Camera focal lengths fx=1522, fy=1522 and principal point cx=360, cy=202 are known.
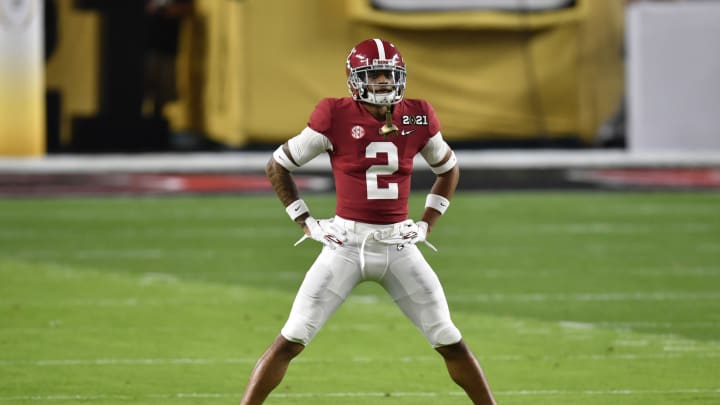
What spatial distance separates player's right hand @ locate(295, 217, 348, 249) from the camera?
623 centimetres

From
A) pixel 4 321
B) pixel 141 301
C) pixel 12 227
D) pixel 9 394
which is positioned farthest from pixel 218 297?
pixel 12 227

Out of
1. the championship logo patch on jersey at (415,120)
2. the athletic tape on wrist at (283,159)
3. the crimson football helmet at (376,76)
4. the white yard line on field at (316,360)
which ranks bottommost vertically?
the white yard line on field at (316,360)

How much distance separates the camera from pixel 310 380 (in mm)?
7891

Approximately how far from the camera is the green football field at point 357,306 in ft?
25.4

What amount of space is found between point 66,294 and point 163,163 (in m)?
10.2

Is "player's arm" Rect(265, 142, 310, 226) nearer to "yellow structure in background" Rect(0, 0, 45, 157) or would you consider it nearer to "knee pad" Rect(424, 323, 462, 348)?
"knee pad" Rect(424, 323, 462, 348)

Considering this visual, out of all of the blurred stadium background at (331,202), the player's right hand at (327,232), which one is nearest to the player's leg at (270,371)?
the player's right hand at (327,232)

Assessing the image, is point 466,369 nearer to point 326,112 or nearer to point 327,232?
point 327,232

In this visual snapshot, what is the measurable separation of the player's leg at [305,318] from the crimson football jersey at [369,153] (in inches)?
9.4

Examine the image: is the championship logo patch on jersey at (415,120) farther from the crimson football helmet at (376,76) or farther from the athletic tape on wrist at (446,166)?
the athletic tape on wrist at (446,166)

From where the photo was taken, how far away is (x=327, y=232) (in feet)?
20.6

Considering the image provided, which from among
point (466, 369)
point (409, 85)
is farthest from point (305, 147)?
point (409, 85)

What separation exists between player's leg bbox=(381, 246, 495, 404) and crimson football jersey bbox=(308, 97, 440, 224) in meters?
0.21

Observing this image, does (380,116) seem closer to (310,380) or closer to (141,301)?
(310,380)
